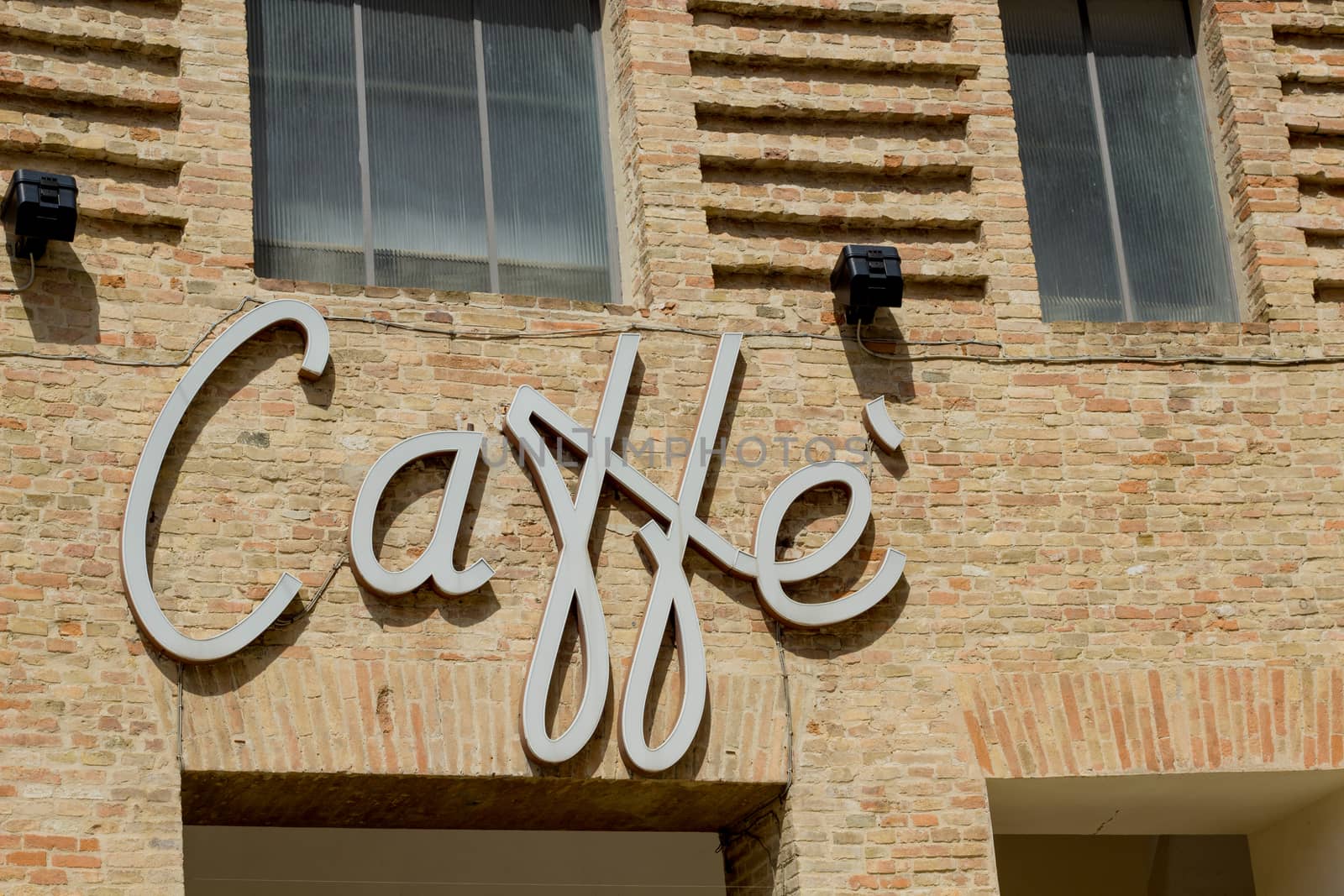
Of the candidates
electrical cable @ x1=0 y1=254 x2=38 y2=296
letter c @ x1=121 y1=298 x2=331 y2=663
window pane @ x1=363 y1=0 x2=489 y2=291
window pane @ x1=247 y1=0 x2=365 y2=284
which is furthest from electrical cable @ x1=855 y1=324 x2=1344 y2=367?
electrical cable @ x1=0 y1=254 x2=38 y2=296

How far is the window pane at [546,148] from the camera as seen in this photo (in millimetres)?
9406

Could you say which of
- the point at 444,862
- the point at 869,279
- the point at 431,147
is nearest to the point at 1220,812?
the point at 869,279

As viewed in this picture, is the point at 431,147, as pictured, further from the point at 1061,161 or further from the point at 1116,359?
the point at 1116,359

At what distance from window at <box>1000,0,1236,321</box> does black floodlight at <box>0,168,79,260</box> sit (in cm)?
488

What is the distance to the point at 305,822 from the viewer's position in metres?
8.45

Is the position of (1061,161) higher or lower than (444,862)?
higher

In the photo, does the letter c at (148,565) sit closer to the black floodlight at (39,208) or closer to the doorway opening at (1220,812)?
the black floodlight at (39,208)

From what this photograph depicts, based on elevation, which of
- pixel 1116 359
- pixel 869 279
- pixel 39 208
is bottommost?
pixel 1116 359

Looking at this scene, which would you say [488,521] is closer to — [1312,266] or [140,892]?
[140,892]

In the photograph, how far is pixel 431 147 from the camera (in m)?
9.45

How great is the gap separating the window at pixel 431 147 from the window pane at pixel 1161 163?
2880 millimetres

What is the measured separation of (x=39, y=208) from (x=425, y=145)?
208 cm

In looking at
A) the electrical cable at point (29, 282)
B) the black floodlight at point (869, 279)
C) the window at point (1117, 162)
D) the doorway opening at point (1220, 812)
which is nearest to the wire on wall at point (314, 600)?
the electrical cable at point (29, 282)

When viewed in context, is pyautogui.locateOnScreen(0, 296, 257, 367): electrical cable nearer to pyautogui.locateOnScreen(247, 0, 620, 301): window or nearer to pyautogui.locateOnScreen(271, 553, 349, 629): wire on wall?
pyautogui.locateOnScreen(247, 0, 620, 301): window
